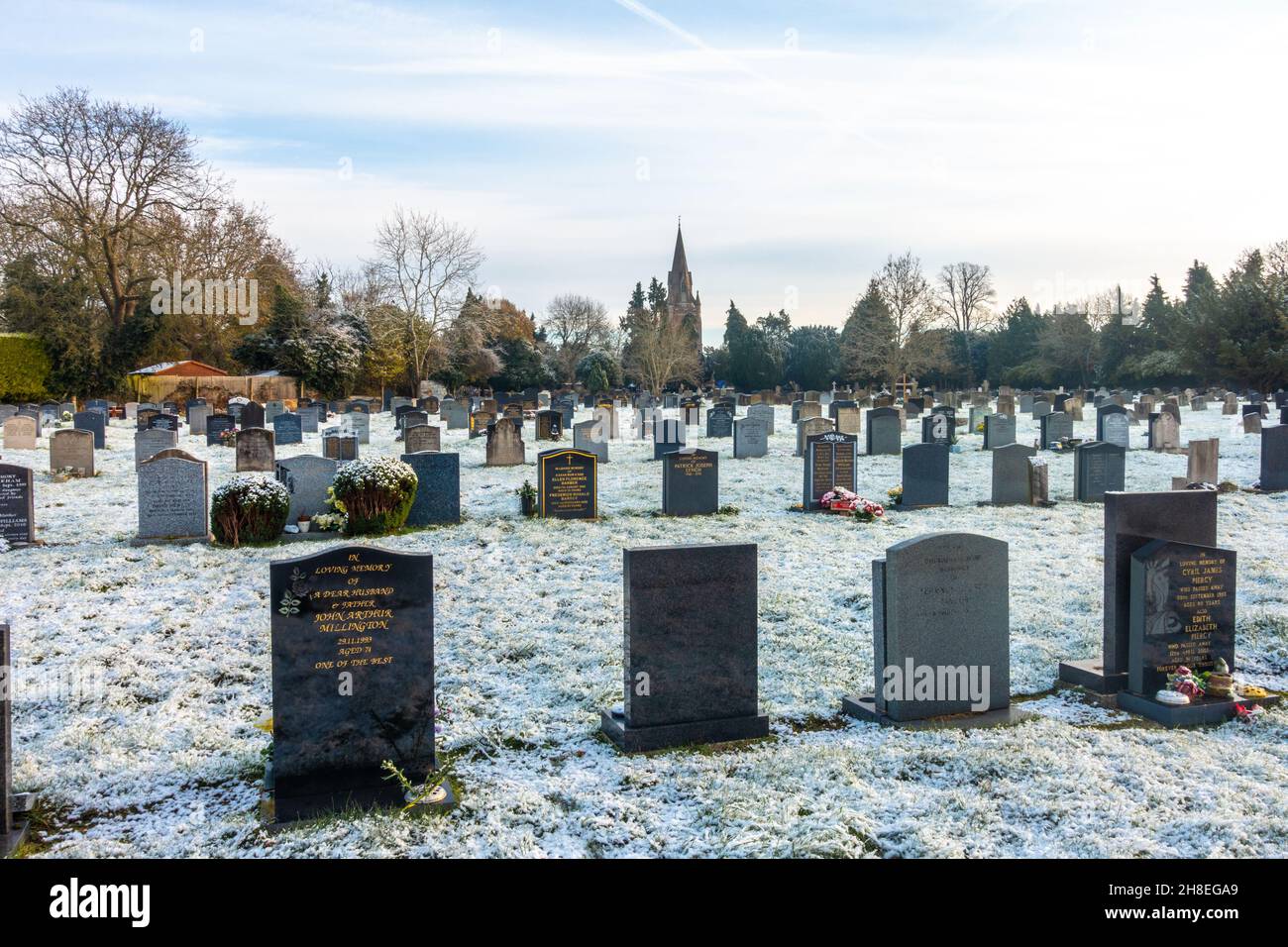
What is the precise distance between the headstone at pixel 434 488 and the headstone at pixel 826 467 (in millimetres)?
5710

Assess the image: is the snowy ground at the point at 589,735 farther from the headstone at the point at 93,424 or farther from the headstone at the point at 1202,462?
the headstone at the point at 93,424

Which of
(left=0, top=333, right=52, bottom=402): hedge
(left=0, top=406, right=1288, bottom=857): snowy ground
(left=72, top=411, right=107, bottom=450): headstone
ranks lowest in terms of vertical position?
(left=0, top=406, right=1288, bottom=857): snowy ground

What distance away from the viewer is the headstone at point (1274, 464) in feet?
55.8

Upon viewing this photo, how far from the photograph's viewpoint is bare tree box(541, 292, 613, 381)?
69.2m

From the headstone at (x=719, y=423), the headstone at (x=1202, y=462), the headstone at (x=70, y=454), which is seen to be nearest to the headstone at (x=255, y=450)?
the headstone at (x=70, y=454)

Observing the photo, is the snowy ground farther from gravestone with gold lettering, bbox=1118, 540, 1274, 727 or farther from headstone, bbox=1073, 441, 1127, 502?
headstone, bbox=1073, 441, 1127, 502

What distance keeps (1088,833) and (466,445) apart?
2125cm

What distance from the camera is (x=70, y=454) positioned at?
59.5 feet

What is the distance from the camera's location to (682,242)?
323 ft

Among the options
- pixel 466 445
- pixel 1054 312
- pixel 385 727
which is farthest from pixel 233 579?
pixel 1054 312

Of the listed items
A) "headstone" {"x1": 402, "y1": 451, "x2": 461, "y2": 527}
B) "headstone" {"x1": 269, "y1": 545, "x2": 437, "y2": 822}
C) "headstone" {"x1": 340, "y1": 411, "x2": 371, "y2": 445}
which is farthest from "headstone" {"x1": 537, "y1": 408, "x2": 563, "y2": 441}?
"headstone" {"x1": 269, "y1": 545, "x2": 437, "y2": 822}

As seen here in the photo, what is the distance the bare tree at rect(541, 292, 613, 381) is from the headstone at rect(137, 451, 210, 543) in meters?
55.3
